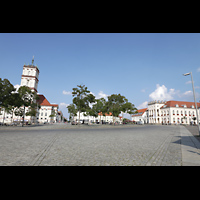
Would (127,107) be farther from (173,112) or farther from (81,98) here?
(173,112)

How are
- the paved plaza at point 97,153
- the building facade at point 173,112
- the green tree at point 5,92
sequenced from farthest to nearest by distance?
the building facade at point 173,112 → the green tree at point 5,92 → the paved plaza at point 97,153

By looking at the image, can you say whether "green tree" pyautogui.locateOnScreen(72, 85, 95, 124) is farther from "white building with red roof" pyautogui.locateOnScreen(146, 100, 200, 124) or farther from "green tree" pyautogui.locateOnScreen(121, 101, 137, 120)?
"white building with red roof" pyautogui.locateOnScreen(146, 100, 200, 124)

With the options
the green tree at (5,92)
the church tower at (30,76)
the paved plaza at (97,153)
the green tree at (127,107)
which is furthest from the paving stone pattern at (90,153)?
the church tower at (30,76)

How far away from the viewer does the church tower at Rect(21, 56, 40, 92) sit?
7750 cm

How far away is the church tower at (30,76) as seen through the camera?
77.5 m

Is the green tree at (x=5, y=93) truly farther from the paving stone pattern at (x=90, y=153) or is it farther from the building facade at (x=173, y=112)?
the building facade at (x=173, y=112)

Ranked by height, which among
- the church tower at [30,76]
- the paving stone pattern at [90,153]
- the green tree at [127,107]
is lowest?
the paving stone pattern at [90,153]

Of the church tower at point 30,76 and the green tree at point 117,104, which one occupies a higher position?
the church tower at point 30,76

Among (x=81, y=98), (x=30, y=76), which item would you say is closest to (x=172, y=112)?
(x=81, y=98)

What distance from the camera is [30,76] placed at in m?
78.5

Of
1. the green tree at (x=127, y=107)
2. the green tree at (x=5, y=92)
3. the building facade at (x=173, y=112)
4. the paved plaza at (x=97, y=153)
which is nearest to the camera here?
the paved plaza at (x=97, y=153)
